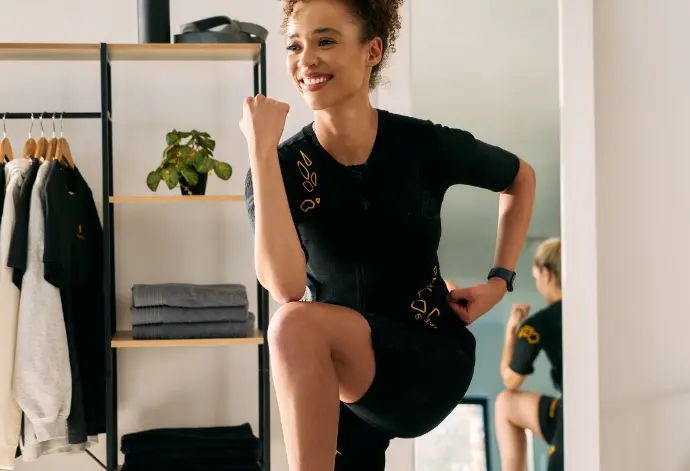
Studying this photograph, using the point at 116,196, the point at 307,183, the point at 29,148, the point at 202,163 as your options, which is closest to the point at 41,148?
the point at 29,148

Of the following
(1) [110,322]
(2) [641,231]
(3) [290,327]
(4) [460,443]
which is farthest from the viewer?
(2) [641,231]

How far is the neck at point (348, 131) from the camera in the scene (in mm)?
1646

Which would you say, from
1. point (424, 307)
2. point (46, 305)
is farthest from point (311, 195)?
point (46, 305)

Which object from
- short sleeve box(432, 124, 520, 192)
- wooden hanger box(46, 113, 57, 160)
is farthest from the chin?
wooden hanger box(46, 113, 57, 160)

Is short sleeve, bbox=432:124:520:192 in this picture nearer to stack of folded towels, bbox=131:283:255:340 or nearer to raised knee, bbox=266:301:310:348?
raised knee, bbox=266:301:310:348

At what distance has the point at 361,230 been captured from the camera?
5.31 feet

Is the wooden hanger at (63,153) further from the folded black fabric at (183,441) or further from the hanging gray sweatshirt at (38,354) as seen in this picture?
the folded black fabric at (183,441)

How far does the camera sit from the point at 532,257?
3.01 meters

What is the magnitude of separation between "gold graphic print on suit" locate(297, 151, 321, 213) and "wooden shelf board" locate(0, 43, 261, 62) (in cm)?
114

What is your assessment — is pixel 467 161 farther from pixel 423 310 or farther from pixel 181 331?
pixel 181 331

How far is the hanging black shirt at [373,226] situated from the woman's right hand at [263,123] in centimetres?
13

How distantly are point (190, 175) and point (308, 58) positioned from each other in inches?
47.1

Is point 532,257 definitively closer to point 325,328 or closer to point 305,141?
point 305,141

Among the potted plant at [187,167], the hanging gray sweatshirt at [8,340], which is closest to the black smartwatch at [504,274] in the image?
the potted plant at [187,167]
